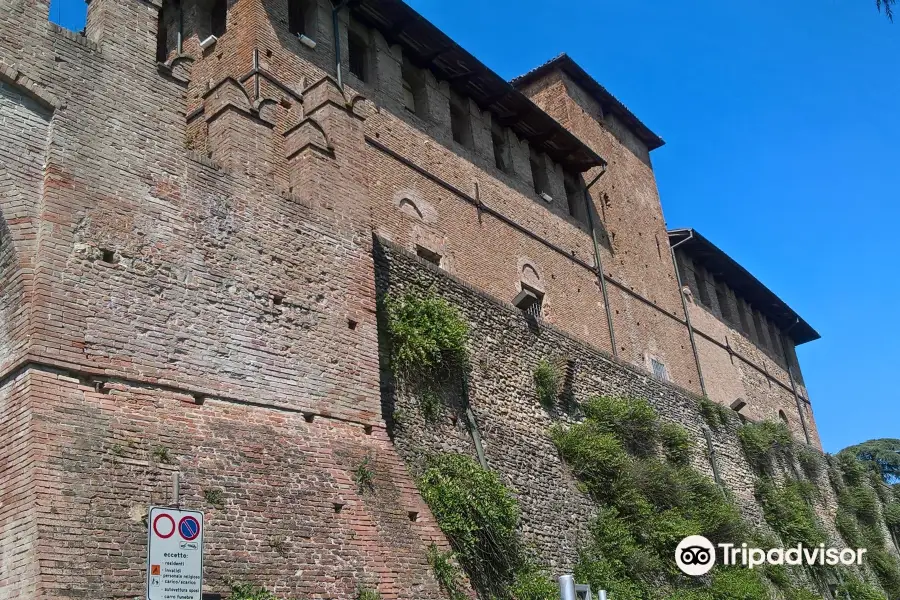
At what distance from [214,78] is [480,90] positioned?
21.2 ft

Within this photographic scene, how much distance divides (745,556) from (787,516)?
13.1 feet

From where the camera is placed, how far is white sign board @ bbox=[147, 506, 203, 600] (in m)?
5.64

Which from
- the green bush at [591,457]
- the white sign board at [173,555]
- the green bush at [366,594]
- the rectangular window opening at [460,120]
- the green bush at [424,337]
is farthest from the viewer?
the rectangular window opening at [460,120]

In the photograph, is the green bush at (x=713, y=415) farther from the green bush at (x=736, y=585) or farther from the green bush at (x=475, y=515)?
the green bush at (x=475, y=515)

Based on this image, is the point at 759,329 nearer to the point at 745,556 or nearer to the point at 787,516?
the point at 787,516

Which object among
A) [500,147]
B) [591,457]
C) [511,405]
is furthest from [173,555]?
[500,147]

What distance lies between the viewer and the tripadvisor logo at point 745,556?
13234 mm

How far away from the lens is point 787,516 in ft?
61.0

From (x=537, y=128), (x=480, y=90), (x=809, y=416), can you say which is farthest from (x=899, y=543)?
(x=480, y=90)

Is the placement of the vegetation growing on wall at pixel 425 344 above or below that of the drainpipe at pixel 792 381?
below

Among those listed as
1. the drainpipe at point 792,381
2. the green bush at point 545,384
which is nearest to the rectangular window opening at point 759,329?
the drainpipe at point 792,381

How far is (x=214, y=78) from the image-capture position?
1355 centimetres

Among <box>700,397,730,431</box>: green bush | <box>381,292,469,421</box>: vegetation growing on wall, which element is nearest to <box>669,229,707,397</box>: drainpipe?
<box>700,397,730,431</box>: green bush

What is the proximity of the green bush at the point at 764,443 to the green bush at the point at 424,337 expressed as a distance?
10.3 m
